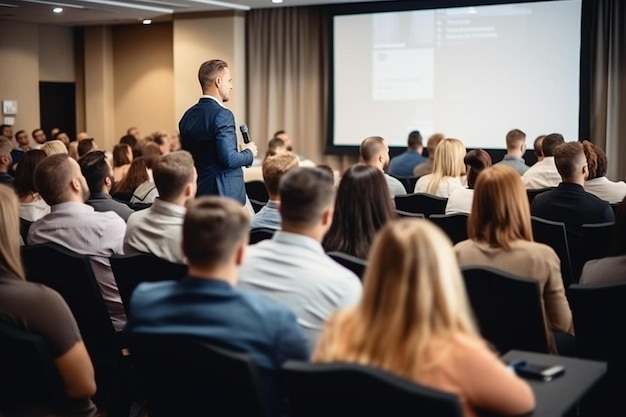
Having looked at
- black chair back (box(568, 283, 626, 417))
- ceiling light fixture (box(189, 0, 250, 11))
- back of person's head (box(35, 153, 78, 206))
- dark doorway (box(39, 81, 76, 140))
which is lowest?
black chair back (box(568, 283, 626, 417))

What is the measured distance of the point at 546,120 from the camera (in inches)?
399

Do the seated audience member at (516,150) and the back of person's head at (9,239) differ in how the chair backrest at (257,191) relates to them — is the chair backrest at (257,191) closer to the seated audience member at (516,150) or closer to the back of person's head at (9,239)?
the seated audience member at (516,150)

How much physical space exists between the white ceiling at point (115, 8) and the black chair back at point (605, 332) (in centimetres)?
861

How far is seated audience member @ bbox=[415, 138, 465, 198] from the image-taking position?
19.9ft

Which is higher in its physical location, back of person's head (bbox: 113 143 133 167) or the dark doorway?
the dark doorway

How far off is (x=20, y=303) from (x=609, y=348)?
190 centimetres

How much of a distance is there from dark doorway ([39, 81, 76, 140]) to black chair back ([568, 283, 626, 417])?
1308 cm

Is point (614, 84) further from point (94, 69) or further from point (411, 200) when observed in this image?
point (94, 69)

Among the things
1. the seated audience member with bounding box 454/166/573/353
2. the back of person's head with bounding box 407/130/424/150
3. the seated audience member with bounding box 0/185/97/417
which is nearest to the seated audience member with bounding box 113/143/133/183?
the back of person's head with bounding box 407/130/424/150

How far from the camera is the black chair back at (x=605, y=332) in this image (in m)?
2.73

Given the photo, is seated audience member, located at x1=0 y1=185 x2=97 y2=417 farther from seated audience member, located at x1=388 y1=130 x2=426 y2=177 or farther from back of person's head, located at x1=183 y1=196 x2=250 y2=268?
seated audience member, located at x1=388 y1=130 x2=426 y2=177

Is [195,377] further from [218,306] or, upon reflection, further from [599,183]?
[599,183]

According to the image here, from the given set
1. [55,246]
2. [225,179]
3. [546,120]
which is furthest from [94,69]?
[55,246]

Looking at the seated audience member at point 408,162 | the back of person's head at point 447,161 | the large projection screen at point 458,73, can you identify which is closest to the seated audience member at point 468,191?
the back of person's head at point 447,161
